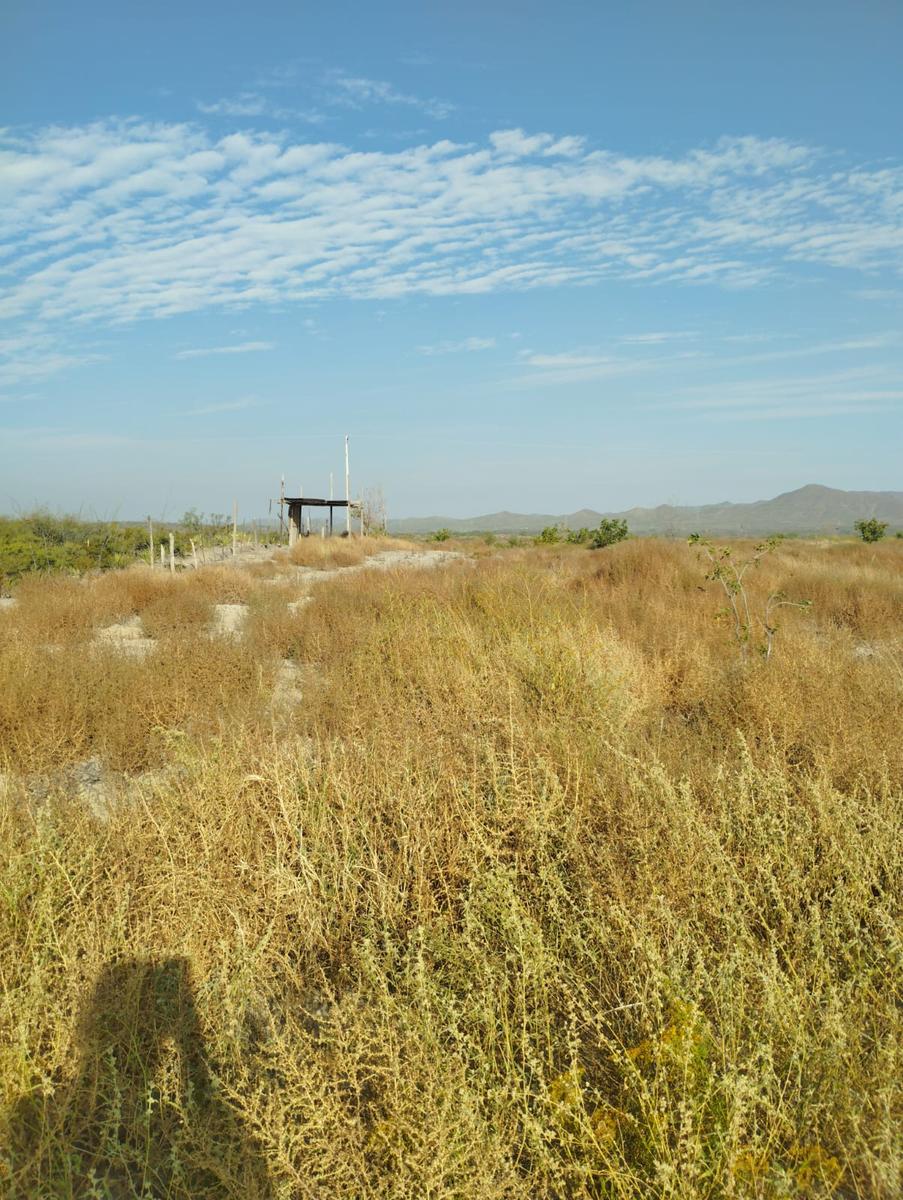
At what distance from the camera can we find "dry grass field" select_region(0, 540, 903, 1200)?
2.00 metres

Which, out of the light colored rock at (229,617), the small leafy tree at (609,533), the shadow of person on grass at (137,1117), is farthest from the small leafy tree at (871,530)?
the shadow of person on grass at (137,1117)

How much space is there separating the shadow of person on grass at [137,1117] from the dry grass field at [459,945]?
0.01 m

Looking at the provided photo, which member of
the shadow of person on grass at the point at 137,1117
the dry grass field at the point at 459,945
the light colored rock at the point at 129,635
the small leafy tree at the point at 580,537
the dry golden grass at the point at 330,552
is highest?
the small leafy tree at the point at 580,537

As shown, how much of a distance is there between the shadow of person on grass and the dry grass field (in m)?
0.01

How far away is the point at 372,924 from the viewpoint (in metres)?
2.75

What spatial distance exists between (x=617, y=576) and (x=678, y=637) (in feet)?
18.3

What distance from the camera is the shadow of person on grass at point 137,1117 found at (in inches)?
81.0

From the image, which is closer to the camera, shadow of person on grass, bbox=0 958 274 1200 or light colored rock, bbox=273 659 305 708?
shadow of person on grass, bbox=0 958 274 1200

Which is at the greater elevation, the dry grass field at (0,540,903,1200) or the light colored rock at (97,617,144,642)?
the light colored rock at (97,617,144,642)

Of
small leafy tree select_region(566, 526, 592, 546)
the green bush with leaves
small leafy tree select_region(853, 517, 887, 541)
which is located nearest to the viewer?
small leafy tree select_region(853, 517, 887, 541)

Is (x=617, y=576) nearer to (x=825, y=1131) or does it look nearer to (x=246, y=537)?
(x=825, y=1131)

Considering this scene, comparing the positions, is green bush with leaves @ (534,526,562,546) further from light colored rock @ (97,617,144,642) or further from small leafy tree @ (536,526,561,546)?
light colored rock @ (97,617,144,642)

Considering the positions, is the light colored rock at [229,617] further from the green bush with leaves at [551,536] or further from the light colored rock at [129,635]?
the green bush with leaves at [551,536]

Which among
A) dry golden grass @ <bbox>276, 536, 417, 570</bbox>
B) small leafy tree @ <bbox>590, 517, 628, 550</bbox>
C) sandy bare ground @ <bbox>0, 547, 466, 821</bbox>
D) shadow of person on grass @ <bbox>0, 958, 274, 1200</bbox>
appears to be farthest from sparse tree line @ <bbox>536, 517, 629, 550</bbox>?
shadow of person on grass @ <bbox>0, 958, 274, 1200</bbox>
